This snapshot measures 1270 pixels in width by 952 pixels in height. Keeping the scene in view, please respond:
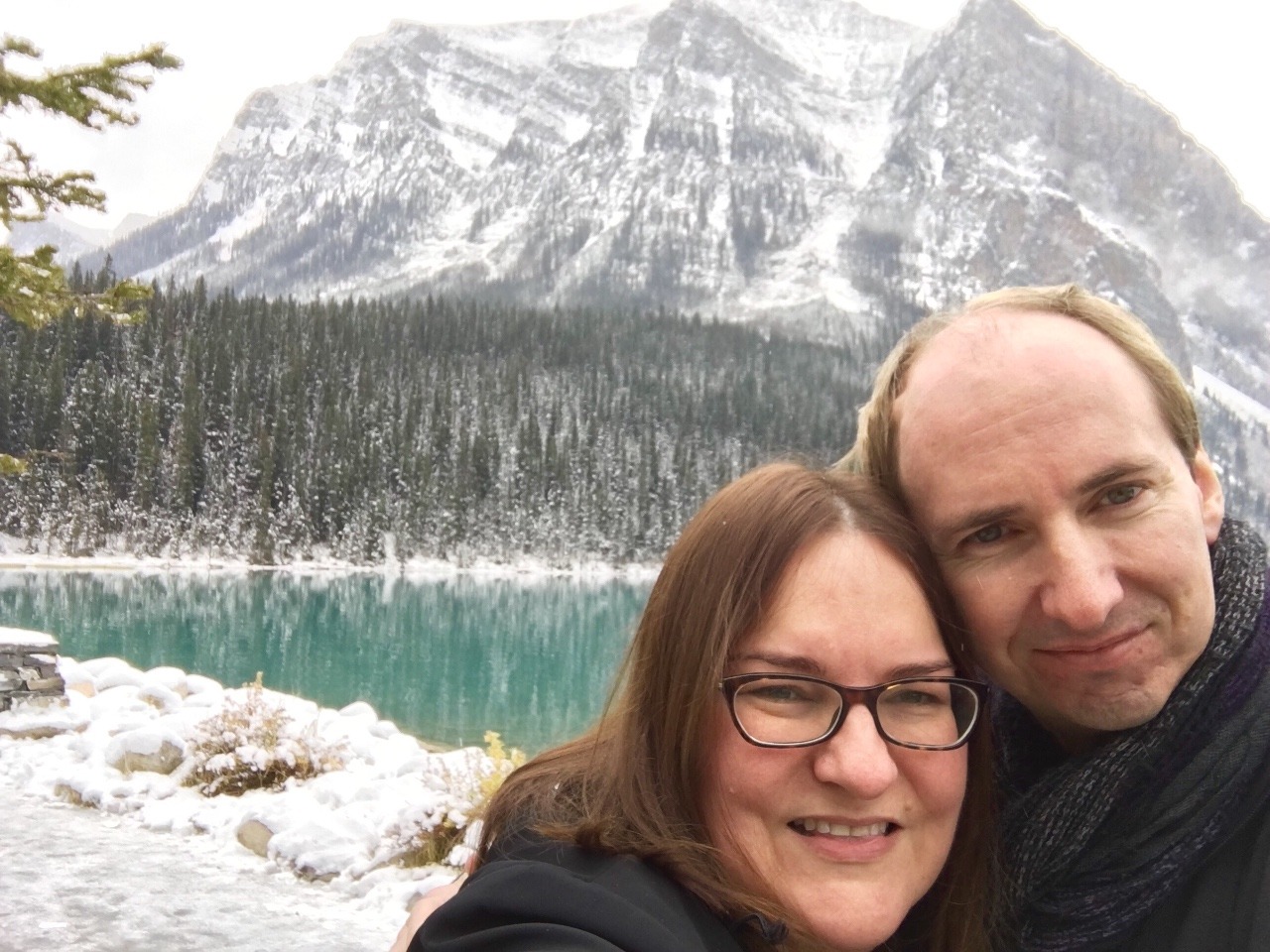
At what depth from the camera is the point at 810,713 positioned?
147cm

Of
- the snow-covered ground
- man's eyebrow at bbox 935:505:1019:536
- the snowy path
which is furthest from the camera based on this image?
the snow-covered ground

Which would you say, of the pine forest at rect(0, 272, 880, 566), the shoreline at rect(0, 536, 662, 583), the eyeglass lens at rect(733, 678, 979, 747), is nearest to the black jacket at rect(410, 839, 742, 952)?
the eyeglass lens at rect(733, 678, 979, 747)

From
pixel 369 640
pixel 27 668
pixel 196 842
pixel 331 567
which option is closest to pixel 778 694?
pixel 196 842

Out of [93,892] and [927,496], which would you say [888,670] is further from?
[93,892]

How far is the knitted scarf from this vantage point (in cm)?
146

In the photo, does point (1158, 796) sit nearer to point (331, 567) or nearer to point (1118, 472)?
point (1118, 472)

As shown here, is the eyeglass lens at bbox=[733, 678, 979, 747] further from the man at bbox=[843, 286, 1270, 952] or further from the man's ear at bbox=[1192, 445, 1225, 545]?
the man's ear at bbox=[1192, 445, 1225, 545]

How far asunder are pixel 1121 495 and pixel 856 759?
0.60 metres

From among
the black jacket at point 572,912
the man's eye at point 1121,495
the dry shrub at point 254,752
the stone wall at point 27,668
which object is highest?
the man's eye at point 1121,495

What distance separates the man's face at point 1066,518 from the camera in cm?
154

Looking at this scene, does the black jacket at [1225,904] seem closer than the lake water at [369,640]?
Yes

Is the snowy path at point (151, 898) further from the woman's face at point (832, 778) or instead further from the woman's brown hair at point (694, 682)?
the woman's face at point (832, 778)

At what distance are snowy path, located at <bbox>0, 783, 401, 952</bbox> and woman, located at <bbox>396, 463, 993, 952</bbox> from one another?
4323 millimetres

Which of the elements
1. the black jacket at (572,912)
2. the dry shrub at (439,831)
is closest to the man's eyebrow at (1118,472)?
the black jacket at (572,912)
